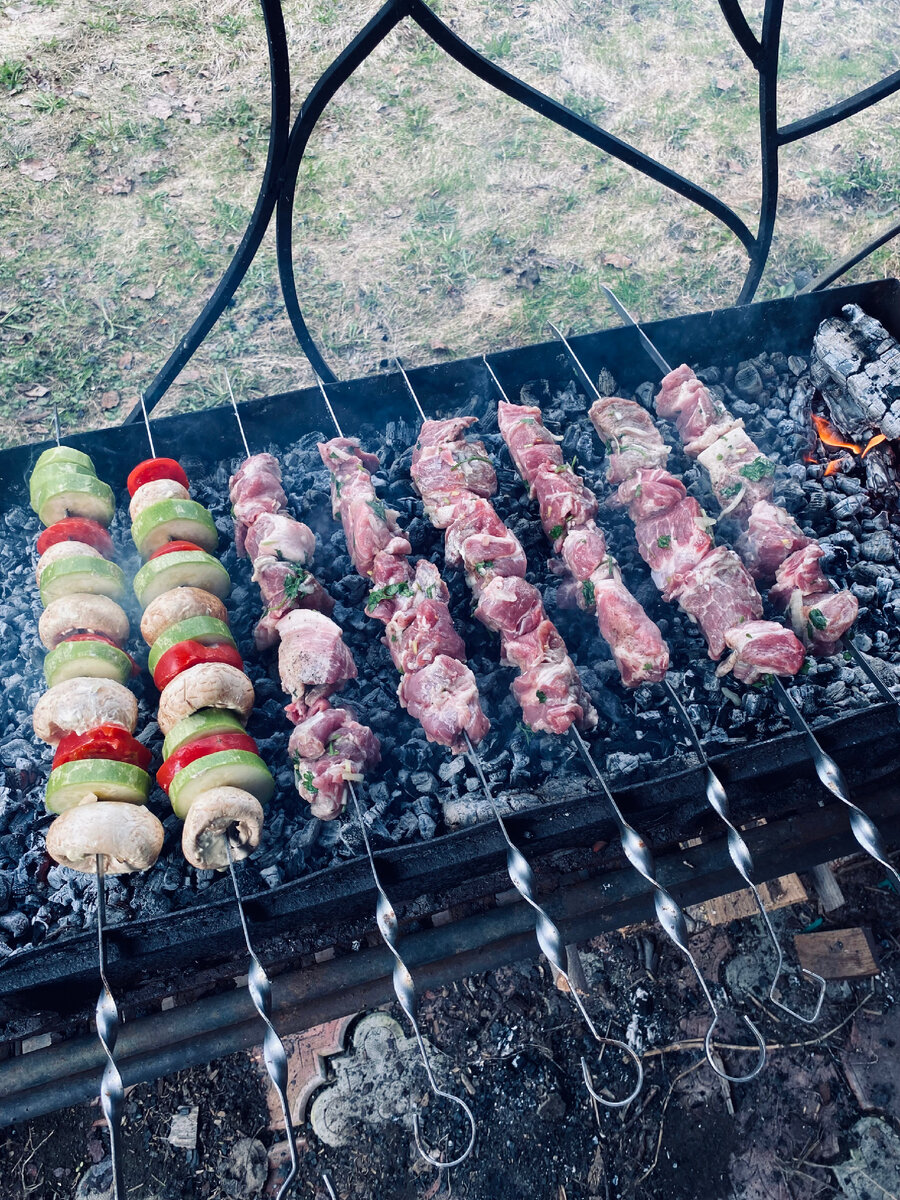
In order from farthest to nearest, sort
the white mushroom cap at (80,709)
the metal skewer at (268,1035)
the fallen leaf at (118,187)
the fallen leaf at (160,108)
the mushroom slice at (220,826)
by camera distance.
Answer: the fallen leaf at (160,108) < the fallen leaf at (118,187) < the white mushroom cap at (80,709) < the mushroom slice at (220,826) < the metal skewer at (268,1035)

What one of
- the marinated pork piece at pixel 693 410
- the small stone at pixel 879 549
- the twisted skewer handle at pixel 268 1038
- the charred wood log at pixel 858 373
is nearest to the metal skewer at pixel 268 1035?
the twisted skewer handle at pixel 268 1038

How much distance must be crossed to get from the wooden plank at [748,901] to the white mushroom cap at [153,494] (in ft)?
10.6

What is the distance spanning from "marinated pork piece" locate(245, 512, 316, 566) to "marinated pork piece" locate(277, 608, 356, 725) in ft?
1.33

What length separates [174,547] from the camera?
12.2 ft

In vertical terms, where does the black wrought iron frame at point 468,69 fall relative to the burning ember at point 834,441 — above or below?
above

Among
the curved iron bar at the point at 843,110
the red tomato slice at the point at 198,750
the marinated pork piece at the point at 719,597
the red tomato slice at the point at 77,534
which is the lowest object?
the marinated pork piece at the point at 719,597

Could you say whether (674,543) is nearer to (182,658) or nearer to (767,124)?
(182,658)

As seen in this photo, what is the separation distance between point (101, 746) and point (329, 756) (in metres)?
0.88

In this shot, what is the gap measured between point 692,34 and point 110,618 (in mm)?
8927

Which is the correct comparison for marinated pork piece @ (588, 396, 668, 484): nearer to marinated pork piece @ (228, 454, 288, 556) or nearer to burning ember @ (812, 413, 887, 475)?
burning ember @ (812, 413, 887, 475)

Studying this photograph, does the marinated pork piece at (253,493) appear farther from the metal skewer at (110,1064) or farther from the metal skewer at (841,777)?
the metal skewer at (841,777)

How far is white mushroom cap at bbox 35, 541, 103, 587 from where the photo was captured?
365 cm

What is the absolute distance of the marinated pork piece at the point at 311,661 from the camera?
3.37 m

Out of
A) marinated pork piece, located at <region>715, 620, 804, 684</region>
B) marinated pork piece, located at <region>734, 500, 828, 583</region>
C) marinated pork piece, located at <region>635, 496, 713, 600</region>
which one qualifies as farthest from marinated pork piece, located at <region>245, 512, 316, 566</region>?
marinated pork piece, located at <region>734, 500, 828, 583</region>
